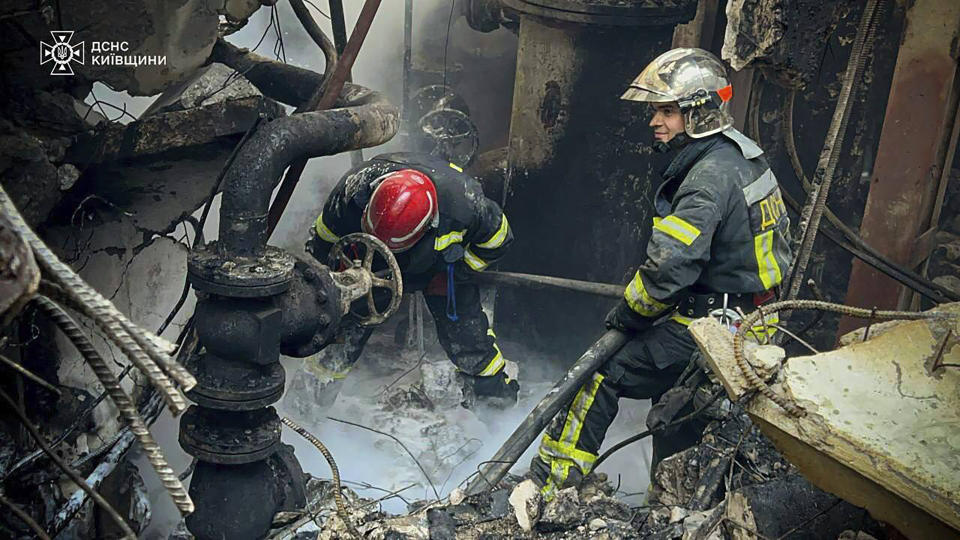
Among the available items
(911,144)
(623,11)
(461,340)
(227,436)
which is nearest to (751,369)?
(227,436)

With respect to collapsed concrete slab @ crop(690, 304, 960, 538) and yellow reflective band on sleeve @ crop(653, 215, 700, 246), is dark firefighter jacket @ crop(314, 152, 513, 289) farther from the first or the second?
collapsed concrete slab @ crop(690, 304, 960, 538)

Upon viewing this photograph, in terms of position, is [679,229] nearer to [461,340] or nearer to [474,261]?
[474,261]

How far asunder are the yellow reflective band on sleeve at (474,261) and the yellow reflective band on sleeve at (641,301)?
1.63 metres

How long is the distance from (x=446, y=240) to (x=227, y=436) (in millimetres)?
1991

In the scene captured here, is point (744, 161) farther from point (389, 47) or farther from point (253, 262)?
point (389, 47)

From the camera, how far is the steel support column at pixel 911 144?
15.7 ft

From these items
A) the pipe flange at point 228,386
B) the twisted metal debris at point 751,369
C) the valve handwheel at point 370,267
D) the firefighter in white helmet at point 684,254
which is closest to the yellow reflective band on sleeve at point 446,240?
the valve handwheel at point 370,267

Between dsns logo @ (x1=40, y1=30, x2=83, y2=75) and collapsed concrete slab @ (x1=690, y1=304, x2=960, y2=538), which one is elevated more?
dsns logo @ (x1=40, y1=30, x2=83, y2=75)

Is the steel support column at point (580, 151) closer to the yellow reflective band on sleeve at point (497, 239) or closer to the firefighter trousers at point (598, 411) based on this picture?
the yellow reflective band on sleeve at point (497, 239)

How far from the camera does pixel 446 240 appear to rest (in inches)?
205

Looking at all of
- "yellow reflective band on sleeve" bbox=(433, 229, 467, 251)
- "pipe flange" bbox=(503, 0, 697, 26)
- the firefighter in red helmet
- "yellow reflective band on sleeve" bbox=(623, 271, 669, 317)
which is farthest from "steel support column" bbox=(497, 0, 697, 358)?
"yellow reflective band on sleeve" bbox=(623, 271, 669, 317)

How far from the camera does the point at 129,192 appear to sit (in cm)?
402

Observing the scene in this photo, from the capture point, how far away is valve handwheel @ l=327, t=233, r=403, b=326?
4629mm

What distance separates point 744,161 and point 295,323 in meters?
2.33
